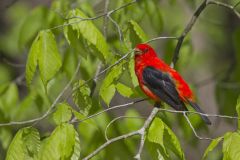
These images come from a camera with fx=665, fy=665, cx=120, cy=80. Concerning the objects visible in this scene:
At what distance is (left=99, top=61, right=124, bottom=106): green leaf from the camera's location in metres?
4.38

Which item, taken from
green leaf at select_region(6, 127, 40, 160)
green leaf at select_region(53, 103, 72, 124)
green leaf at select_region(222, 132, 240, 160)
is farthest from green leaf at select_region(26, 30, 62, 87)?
green leaf at select_region(222, 132, 240, 160)

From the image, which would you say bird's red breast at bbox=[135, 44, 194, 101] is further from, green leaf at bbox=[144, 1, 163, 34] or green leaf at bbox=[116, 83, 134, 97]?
green leaf at bbox=[116, 83, 134, 97]

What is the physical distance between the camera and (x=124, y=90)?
4844 mm

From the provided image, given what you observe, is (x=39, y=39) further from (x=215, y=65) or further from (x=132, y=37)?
(x=215, y=65)

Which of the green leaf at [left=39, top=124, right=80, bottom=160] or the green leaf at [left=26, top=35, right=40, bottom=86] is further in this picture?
the green leaf at [left=26, top=35, right=40, bottom=86]

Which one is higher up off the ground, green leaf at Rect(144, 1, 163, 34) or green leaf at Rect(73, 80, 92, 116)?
green leaf at Rect(73, 80, 92, 116)

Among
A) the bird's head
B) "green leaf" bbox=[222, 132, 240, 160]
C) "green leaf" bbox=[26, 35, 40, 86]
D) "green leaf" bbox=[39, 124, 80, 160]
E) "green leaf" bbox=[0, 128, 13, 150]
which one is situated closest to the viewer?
"green leaf" bbox=[222, 132, 240, 160]

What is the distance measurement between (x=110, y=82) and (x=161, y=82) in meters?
1.75

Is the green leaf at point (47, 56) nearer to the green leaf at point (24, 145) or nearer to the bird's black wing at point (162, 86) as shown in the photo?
the green leaf at point (24, 145)

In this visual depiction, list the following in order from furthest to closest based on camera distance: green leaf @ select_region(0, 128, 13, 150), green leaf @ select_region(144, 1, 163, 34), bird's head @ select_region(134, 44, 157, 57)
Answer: green leaf @ select_region(0, 128, 13, 150), green leaf @ select_region(144, 1, 163, 34), bird's head @ select_region(134, 44, 157, 57)

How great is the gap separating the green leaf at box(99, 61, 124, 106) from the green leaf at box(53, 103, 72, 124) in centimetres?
34

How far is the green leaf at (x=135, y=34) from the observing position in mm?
4777

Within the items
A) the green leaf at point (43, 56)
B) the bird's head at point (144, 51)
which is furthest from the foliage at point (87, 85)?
the bird's head at point (144, 51)

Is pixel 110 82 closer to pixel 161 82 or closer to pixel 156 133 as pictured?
pixel 156 133
